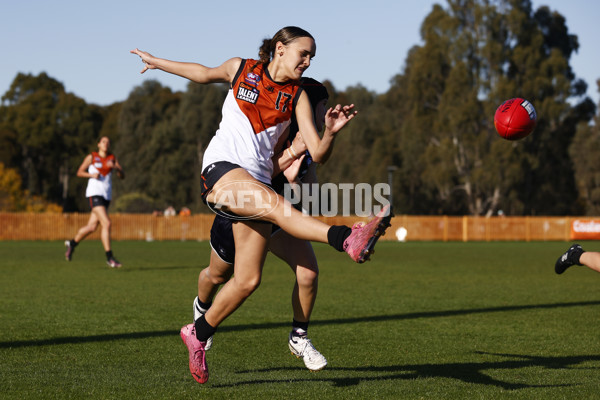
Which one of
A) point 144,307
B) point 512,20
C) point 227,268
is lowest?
point 144,307

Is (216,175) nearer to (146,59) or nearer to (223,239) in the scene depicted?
(223,239)

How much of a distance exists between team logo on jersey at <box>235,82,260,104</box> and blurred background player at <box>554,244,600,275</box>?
2.99 meters

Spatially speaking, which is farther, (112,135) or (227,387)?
(112,135)

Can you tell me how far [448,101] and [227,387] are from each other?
157ft

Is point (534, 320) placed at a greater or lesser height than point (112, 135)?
lesser

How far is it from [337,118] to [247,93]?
0.65m

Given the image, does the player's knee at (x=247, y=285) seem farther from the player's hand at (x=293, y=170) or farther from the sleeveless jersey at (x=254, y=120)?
the player's hand at (x=293, y=170)

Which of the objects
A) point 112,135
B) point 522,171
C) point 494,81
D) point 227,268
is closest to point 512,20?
point 494,81

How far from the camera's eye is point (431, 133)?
5400 cm

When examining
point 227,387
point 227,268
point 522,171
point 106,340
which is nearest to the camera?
point 227,387

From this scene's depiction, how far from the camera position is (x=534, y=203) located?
176 feet

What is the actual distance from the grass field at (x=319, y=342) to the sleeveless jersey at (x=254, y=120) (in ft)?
4.68

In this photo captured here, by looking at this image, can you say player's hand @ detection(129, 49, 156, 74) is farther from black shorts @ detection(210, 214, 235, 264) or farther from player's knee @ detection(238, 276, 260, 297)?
player's knee @ detection(238, 276, 260, 297)

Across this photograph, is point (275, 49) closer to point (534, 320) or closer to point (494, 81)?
point (534, 320)
